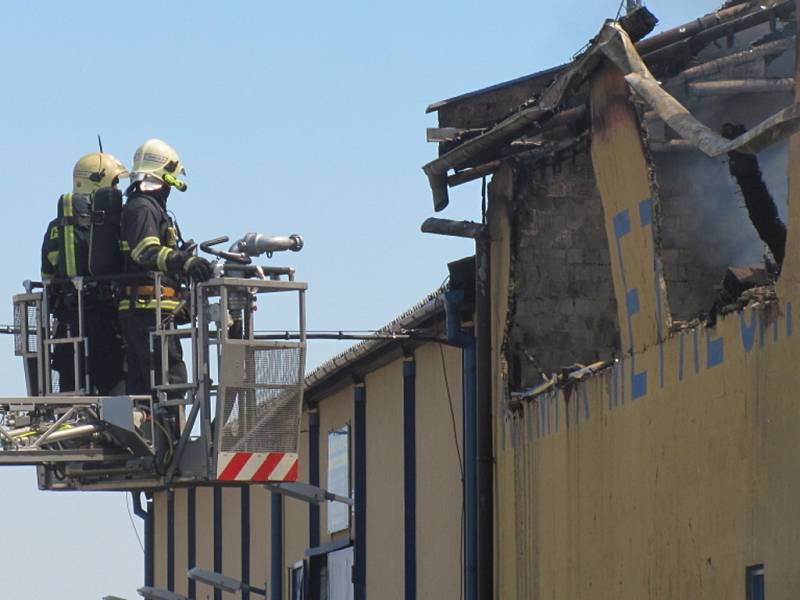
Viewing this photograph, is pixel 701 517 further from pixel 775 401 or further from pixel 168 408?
pixel 168 408

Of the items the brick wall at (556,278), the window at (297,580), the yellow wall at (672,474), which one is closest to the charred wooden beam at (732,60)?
the brick wall at (556,278)

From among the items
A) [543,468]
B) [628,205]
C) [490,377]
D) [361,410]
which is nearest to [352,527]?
[361,410]

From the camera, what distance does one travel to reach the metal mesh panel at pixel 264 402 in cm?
1611

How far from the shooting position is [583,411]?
1501cm

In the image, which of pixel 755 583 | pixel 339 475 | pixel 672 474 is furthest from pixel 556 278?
pixel 339 475

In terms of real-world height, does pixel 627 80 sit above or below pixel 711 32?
below

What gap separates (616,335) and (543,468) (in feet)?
5.51

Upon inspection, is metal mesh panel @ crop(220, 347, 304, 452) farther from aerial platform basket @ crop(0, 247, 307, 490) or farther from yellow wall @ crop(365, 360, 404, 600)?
yellow wall @ crop(365, 360, 404, 600)

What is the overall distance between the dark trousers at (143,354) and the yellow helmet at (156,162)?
1075 millimetres

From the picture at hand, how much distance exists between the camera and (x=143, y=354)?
16.7 metres

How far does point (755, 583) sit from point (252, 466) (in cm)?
522

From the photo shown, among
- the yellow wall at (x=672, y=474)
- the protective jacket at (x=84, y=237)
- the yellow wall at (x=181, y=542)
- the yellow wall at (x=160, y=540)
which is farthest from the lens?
the yellow wall at (x=160, y=540)

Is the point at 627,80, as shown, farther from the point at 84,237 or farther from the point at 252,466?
the point at 84,237

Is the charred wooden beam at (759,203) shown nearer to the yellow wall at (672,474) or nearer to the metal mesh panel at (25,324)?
the yellow wall at (672,474)
